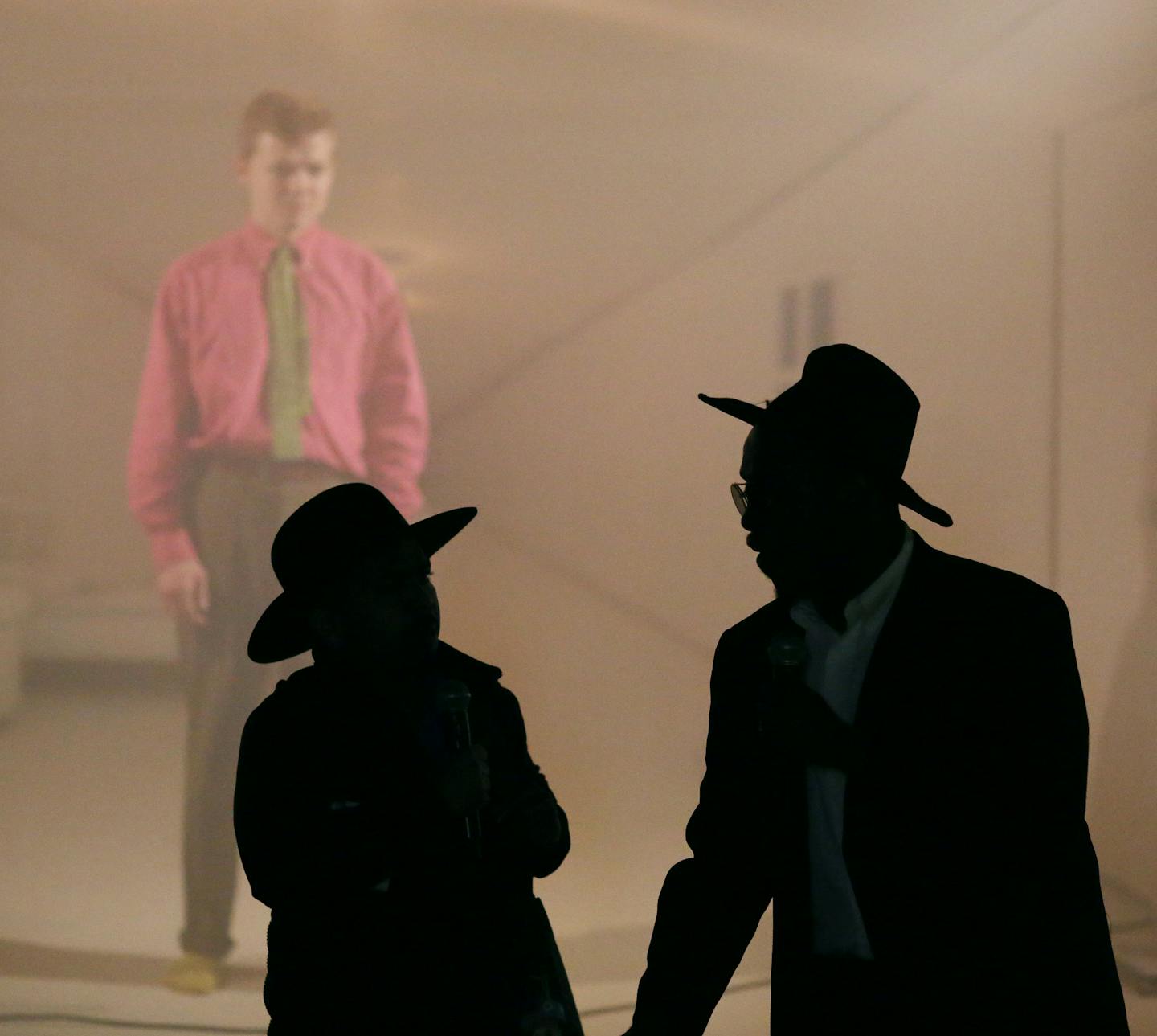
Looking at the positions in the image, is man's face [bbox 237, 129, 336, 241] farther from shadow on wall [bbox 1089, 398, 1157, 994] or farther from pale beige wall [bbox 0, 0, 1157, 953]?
shadow on wall [bbox 1089, 398, 1157, 994]

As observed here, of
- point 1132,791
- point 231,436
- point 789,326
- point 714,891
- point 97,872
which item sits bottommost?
point 97,872

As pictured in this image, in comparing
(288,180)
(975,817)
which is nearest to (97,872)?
(288,180)

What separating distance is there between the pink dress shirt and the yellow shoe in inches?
35.7

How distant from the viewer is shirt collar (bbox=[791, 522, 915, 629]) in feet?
4.75

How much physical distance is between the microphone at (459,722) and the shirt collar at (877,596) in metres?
0.40

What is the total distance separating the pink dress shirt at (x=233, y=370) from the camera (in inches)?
115

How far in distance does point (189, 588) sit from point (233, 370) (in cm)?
51

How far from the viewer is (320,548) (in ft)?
4.94

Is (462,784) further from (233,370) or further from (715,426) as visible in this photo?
(715,426)

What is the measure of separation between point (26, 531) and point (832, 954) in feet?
7.28

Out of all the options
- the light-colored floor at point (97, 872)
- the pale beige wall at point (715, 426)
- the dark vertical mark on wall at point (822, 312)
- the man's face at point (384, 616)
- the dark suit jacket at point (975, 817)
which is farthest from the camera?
the dark vertical mark on wall at point (822, 312)

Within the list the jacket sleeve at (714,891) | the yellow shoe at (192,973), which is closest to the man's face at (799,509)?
the jacket sleeve at (714,891)

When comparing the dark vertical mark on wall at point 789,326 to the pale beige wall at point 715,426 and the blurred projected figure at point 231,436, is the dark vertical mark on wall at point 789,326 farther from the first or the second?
the blurred projected figure at point 231,436

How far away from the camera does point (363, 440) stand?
2.98 meters
